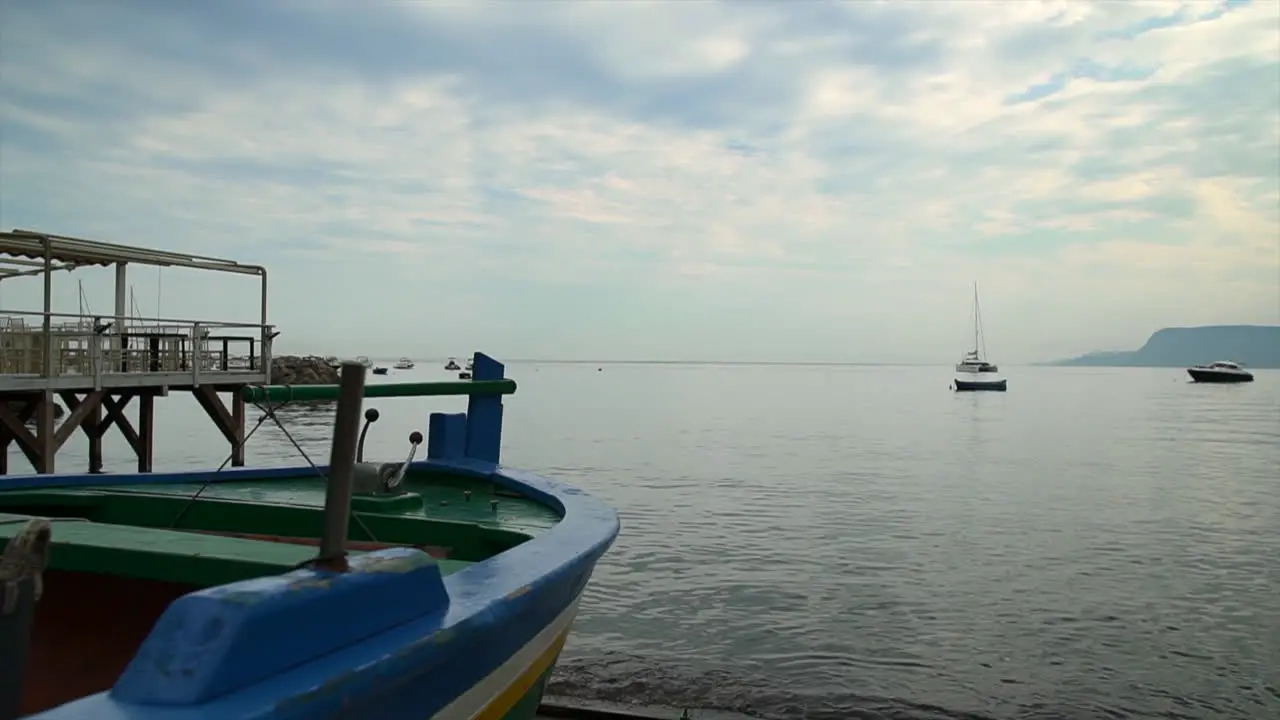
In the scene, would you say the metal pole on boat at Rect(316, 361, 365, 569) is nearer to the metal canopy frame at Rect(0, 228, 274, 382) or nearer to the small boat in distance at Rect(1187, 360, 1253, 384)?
the metal canopy frame at Rect(0, 228, 274, 382)

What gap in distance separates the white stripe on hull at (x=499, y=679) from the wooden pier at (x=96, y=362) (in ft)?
34.6

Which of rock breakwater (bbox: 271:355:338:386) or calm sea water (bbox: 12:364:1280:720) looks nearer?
calm sea water (bbox: 12:364:1280:720)

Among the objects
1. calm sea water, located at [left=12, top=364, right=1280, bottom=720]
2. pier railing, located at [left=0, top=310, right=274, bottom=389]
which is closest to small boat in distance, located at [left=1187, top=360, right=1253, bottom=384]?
calm sea water, located at [left=12, top=364, right=1280, bottom=720]

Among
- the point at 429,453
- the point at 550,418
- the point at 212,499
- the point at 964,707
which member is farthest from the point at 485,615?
the point at 550,418

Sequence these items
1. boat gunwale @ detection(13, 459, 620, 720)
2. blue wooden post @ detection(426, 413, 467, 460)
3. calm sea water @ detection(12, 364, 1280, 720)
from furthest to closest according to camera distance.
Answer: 1. calm sea water @ detection(12, 364, 1280, 720)
2. blue wooden post @ detection(426, 413, 467, 460)
3. boat gunwale @ detection(13, 459, 620, 720)

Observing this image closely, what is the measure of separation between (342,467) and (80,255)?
16.8 m

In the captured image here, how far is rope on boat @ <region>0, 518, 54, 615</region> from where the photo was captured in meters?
1.87

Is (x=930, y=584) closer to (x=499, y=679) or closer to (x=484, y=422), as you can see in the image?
(x=484, y=422)

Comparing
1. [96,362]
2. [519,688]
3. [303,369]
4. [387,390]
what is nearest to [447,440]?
[387,390]

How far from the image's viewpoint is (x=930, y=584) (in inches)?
484

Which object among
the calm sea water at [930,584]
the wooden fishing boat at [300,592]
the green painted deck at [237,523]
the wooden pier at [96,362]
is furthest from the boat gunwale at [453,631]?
the wooden pier at [96,362]

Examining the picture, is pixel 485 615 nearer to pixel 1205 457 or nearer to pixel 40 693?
pixel 40 693

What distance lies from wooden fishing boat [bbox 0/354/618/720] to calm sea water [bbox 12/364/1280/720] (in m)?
3.94

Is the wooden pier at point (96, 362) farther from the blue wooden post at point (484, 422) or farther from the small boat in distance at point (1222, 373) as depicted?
the small boat in distance at point (1222, 373)
